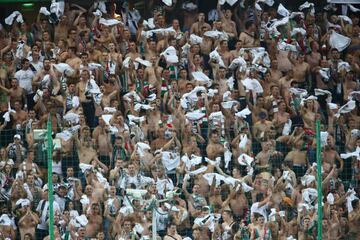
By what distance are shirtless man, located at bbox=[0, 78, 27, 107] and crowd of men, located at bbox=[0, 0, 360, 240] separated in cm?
2

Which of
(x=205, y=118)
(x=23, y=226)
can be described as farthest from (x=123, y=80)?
(x=23, y=226)

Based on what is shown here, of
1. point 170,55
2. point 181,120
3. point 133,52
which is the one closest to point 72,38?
point 133,52

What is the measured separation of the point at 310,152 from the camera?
21641 millimetres

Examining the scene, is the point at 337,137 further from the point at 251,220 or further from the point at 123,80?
the point at 123,80

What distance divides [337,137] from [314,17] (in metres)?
3.14

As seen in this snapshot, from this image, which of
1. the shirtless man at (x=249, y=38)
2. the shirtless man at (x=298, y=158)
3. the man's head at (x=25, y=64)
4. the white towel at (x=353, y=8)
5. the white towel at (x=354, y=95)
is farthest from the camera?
the white towel at (x=353, y=8)

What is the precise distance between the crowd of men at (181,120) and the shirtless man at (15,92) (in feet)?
0.05

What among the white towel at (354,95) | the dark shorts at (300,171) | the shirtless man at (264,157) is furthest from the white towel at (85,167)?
A: the white towel at (354,95)

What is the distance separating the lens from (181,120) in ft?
75.0

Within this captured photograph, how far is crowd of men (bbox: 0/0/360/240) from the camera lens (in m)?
21.3

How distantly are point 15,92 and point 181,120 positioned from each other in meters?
2.89

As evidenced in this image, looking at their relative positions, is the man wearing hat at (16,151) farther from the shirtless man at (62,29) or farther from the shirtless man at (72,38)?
the shirtless man at (62,29)

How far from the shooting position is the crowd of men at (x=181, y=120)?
2134 centimetres

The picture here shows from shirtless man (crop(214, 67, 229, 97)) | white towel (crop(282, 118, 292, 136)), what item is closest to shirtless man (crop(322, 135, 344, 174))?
white towel (crop(282, 118, 292, 136))
